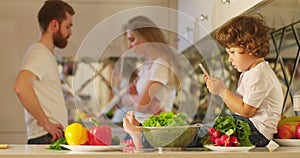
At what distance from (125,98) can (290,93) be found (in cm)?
74

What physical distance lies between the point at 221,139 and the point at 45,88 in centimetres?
125

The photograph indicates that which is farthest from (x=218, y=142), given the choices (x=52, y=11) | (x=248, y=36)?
(x=52, y=11)

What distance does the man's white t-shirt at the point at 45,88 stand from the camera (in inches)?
99.5

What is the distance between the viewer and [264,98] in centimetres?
169

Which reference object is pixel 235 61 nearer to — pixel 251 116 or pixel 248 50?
pixel 248 50

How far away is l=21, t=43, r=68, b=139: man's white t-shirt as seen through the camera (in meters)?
2.53

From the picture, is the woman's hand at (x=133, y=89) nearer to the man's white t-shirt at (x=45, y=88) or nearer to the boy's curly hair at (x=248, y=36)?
the boy's curly hair at (x=248, y=36)

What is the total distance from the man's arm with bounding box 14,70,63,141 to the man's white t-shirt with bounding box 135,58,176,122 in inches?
20.2

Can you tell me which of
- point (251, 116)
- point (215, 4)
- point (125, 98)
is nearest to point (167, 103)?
point (125, 98)

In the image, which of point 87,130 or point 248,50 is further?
point 248,50

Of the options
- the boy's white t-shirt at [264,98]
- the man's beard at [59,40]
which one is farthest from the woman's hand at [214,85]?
the man's beard at [59,40]

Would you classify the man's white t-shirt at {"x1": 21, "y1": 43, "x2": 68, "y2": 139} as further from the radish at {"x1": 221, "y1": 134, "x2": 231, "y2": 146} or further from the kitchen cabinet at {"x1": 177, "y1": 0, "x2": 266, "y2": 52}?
the radish at {"x1": 221, "y1": 134, "x2": 231, "y2": 146}

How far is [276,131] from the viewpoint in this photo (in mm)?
1682

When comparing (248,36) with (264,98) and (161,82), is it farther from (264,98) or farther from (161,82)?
(161,82)
